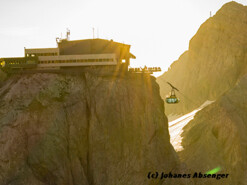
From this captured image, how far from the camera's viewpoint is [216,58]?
142125mm

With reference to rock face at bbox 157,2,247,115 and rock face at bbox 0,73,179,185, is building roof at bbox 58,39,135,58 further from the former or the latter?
rock face at bbox 157,2,247,115

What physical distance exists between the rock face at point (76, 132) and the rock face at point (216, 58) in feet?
285

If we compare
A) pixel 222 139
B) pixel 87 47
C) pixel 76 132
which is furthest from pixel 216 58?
pixel 76 132

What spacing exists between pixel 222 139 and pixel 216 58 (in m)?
73.1

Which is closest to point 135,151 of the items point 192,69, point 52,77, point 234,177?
point 52,77

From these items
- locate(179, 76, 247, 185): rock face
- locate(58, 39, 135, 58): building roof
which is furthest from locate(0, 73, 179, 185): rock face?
locate(179, 76, 247, 185): rock face

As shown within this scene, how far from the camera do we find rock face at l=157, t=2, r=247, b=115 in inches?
5138

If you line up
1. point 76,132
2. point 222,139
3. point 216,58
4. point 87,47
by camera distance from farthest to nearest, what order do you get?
point 216,58
point 222,139
point 87,47
point 76,132

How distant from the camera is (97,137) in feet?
147

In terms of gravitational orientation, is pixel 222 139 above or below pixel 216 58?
below

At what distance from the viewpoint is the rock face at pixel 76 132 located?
40750mm

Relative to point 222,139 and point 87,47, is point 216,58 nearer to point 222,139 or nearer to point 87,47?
point 222,139

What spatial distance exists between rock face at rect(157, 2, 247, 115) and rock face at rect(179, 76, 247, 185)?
144 feet

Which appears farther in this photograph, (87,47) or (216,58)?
(216,58)
